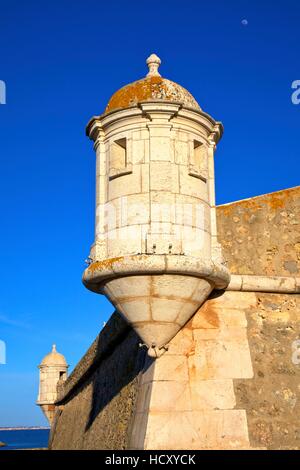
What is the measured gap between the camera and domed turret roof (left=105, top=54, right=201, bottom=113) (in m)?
7.30

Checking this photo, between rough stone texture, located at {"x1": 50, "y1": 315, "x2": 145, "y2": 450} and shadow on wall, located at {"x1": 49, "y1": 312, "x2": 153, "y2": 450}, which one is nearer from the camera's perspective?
shadow on wall, located at {"x1": 49, "y1": 312, "x2": 153, "y2": 450}

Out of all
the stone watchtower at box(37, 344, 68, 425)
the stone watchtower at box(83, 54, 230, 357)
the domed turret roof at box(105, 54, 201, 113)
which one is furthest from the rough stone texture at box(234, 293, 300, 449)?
the stone watchtower at box(37, 344, 68, 425)

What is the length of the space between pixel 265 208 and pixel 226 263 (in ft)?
3.10

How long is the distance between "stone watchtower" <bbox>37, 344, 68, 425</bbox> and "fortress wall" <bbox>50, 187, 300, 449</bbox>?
12.5 metres

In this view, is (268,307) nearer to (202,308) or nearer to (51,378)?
(202,308)

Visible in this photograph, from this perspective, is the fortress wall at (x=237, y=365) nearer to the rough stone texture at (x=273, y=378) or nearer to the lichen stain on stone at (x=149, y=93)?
the rough stone texture at (x=273, y=378)

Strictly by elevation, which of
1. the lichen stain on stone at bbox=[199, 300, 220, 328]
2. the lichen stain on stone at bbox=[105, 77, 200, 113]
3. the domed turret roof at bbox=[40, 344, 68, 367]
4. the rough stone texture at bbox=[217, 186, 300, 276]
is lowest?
the lichen stain on stone at bbox=[199, 300, 220, 328]

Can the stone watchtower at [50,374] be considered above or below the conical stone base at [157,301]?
above

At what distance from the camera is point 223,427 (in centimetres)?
679

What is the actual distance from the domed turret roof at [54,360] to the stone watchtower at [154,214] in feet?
48.5

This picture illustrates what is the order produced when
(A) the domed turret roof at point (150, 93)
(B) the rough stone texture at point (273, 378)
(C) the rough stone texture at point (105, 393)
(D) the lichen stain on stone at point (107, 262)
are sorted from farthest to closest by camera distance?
(C) the rough stone texture at point (105, 393) < (A) the domed turret roof at point (150, 93) < (B) the rough stone texture at point (273, 378) < (D) the lichen stain on stone at point (107, 262)

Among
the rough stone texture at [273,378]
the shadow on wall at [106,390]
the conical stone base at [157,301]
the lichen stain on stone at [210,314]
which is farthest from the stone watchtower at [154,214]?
the shadow on wall at [106,390]

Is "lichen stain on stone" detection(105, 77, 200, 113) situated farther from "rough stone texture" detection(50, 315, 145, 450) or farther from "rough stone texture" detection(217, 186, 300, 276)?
"rough stone texture" detection(50, 315, 145, 450)

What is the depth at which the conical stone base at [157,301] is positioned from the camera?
6.80 metres
